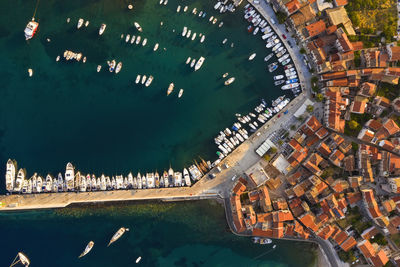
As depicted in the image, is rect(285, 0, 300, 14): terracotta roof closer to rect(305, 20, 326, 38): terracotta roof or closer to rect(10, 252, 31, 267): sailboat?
rect(305, 20, 326, 38): terracotta roof

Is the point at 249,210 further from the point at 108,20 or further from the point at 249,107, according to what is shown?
the point at 108,20

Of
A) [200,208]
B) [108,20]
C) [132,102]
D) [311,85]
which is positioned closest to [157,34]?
[108,20]

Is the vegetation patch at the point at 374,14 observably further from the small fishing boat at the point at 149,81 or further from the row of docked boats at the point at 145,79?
the row of docked boats at the point at 145,79

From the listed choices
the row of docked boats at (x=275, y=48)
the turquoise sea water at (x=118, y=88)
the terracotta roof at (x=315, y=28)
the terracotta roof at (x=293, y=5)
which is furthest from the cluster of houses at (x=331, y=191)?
the terracotta roof at (x=293, y=5)

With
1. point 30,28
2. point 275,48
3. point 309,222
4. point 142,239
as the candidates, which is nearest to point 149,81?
point 30,28

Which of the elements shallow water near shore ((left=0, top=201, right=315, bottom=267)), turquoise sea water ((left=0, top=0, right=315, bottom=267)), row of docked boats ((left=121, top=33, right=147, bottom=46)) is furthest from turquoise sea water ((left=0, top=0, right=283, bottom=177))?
shallow water near shore ((left=0, top=201, right=315, bottom=267))

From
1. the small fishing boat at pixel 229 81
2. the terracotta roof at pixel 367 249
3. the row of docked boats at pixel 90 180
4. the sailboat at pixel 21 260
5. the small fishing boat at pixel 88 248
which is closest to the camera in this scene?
the terracotta roof at pixel 367 249
